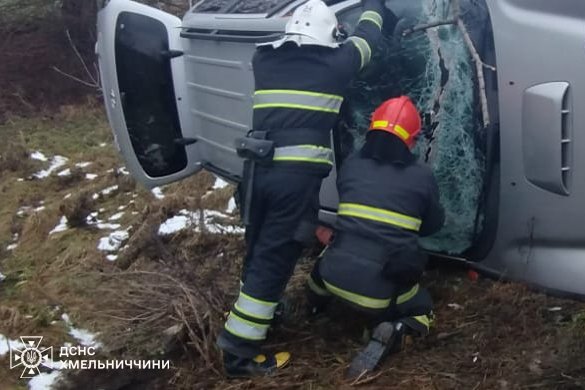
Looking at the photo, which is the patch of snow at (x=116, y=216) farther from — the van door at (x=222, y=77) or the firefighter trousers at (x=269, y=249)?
the firefighter trousers at (x=269, y=249)

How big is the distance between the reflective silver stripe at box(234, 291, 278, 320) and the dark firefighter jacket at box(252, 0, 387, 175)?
612mm

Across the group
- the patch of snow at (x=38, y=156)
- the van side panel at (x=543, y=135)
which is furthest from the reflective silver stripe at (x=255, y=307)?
the patch of snow at (x=38, y=156)

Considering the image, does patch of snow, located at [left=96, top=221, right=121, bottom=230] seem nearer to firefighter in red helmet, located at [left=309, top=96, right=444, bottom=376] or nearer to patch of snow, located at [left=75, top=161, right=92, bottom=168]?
patch of snow, located at [left=75, top=161, right=92, bottom=168]

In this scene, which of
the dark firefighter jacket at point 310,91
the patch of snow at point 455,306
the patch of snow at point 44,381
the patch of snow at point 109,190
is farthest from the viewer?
the patch of snow at point 109,190

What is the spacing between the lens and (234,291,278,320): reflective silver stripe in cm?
347

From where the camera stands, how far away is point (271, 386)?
3.38 meters

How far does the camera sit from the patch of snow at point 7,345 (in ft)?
13.1

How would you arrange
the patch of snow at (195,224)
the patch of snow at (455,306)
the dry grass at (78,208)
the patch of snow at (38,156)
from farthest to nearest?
the patch of snow at (38,156), the dry grass at (78,208), the patch of snow at (195,224), the patch of snow at (455,306)

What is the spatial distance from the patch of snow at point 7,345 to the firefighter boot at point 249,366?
1.19 metres

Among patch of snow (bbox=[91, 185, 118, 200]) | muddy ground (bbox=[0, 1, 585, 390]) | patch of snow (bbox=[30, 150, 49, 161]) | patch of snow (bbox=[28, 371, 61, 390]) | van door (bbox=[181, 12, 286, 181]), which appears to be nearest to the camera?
muddy ground (bbox=[0, 1, 585, 390])

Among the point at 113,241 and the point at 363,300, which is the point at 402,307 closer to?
the point at 363,300

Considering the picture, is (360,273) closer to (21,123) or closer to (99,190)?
(99,190)

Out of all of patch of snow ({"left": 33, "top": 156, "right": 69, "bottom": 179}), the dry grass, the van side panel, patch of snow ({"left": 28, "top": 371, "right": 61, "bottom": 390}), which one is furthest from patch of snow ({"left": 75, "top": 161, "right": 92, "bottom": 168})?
the van side panel

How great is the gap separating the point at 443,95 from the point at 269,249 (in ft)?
3.29
